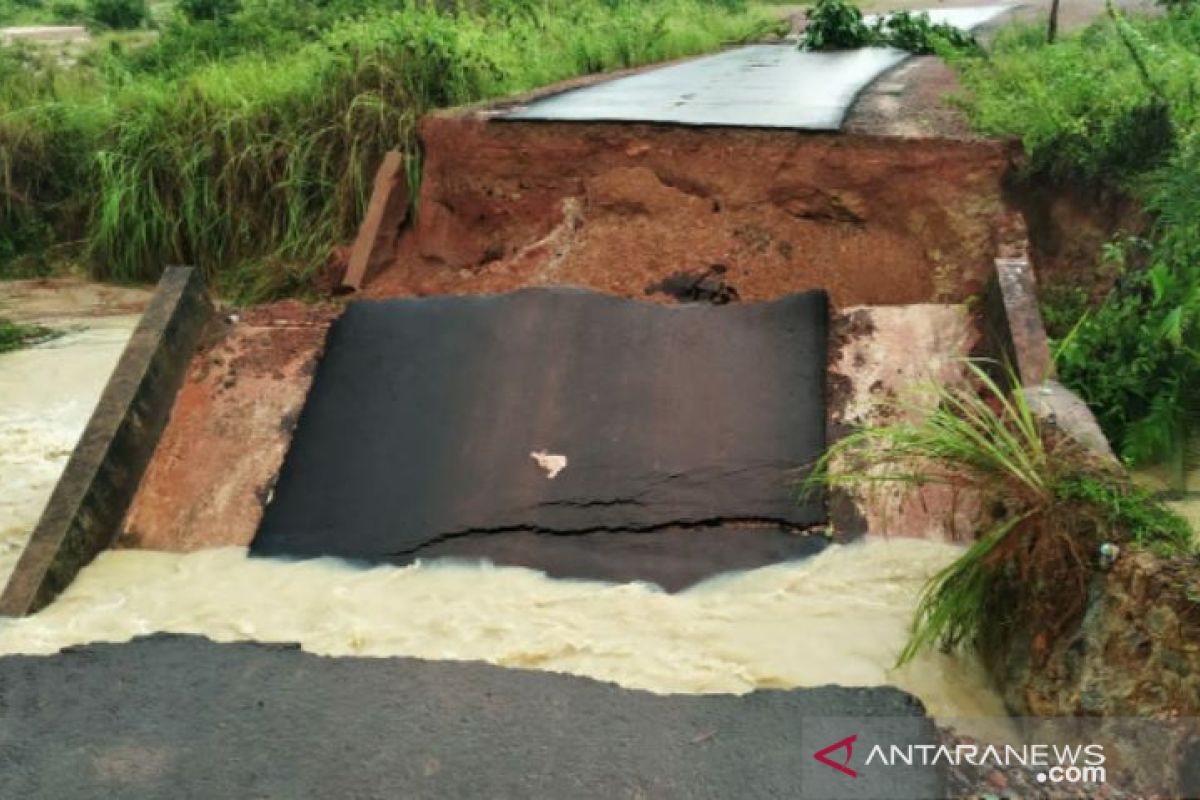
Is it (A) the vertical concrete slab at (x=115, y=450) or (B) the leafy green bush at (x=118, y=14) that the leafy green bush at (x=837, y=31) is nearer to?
(A) the vertical concrete slab at (x=115, y=450)

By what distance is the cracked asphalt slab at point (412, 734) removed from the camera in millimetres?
3363

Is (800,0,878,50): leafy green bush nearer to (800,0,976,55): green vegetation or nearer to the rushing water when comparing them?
(800,0,976,55): green vegetation

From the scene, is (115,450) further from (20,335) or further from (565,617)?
(20,335)

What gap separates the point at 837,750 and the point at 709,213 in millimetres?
3659

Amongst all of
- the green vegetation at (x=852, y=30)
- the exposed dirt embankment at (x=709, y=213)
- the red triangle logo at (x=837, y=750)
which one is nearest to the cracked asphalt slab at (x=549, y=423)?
the exposed dirt embankment at (x=709, y=213)

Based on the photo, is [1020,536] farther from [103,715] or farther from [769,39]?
[769,39]

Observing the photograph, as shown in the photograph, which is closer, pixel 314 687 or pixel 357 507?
pixel 314 687

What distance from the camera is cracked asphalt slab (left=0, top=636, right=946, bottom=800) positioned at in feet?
11.0

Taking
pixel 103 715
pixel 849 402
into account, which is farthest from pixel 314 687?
pixel 849 402

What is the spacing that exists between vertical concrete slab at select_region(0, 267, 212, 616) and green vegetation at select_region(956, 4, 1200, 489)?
3.83m

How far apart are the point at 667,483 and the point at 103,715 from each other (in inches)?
86.5

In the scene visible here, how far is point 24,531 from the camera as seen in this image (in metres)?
5.61

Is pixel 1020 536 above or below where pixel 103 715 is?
above

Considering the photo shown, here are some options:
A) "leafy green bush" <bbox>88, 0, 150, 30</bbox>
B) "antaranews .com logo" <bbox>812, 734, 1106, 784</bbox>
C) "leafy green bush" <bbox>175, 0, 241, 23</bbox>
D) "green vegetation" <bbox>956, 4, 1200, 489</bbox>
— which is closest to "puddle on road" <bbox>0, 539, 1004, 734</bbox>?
"antaranews .com logo" <bbox>812, 734, 1106, 784</bbox>
